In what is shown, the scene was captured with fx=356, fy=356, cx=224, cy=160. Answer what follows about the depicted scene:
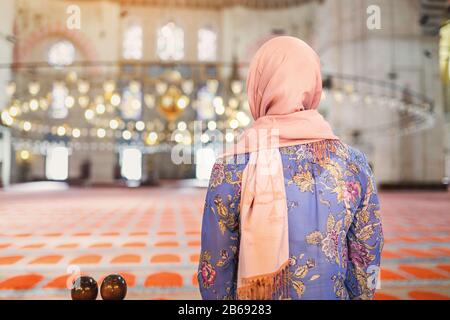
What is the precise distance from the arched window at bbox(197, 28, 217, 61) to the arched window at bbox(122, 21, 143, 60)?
2808mm

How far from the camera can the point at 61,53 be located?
1538 cm

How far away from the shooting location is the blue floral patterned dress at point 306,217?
106cm

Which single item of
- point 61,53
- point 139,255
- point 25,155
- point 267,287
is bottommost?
point 139,255

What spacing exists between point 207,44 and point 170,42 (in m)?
1.81

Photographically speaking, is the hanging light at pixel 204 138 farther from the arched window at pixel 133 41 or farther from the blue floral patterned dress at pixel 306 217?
the blue floral patterned dress at pixel 306 217

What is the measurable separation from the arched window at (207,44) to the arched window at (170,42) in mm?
891

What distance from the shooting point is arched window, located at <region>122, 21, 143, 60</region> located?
55.0 ft

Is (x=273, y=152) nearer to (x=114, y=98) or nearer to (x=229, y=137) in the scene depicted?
(x=114, y=98)

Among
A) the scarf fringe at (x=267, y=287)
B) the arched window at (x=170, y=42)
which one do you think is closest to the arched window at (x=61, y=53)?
the arched window at (x=170, y=42)

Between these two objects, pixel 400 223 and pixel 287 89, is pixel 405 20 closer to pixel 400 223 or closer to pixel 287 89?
pixel 400 223

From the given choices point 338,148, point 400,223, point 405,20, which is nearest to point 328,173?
point 338,148

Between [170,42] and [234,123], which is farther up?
[170,42]

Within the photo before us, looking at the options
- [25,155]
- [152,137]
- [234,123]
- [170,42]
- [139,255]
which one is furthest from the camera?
[170,42]

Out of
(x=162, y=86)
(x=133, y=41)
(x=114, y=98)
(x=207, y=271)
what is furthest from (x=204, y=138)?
(x=207, y=271)
